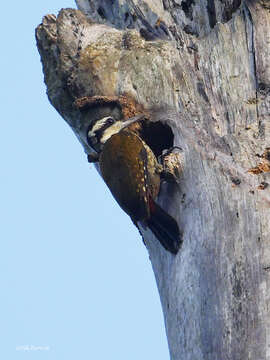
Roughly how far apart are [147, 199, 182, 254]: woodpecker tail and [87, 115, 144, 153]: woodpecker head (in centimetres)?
66

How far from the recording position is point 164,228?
3646 millimetres

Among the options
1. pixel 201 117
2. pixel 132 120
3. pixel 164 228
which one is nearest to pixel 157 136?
pixel 132 120

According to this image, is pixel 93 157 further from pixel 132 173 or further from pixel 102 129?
pixel 132 173

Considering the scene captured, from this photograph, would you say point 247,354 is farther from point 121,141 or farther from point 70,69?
point 70,69

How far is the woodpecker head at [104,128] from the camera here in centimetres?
443

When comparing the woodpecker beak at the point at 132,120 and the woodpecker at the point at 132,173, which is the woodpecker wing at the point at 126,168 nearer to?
the woodpecker at the point at 132,173

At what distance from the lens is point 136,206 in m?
4.00

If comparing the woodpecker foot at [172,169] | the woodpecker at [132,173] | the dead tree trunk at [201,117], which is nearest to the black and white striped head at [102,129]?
the woodpecker at [132,173]

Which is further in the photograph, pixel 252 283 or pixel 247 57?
pixel 247 57

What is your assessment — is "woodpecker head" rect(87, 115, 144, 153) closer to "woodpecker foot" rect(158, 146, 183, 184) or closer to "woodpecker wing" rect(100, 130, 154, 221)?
"woodpecker wing" rect(100, 130, 154, 221)

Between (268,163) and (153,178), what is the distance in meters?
0.85

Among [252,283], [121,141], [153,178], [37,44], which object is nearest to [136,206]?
[153,178]

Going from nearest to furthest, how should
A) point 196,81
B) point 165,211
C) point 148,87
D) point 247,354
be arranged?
point 247,354 → point 165,211 → point 196,81 → point 148,87

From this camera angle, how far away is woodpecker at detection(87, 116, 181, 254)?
3.90 m
